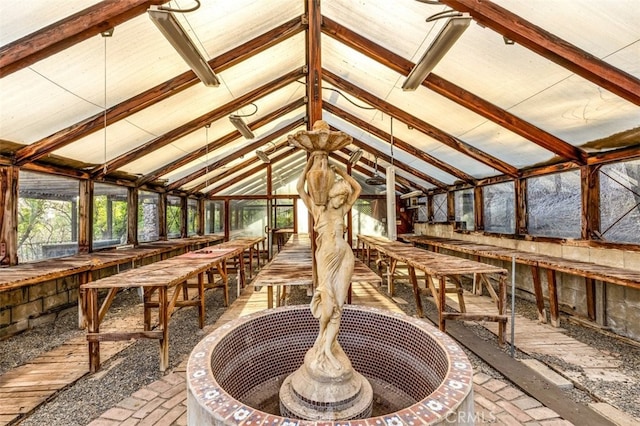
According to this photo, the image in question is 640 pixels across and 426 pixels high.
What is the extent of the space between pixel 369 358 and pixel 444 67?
3692 mm

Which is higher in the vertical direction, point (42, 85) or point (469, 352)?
point (42, 85)

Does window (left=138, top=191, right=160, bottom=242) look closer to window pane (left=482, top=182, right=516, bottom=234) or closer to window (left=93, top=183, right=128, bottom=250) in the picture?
window (left=93, top=183, right=128, bottom=250)

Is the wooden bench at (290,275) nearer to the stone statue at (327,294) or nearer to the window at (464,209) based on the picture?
the stone statue at (327,294)

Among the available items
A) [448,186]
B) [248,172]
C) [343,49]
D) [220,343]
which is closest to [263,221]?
[248,172]

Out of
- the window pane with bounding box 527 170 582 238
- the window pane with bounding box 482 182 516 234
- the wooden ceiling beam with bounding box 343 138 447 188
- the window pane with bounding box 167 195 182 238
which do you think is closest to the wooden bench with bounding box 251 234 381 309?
the window pane with bounding box 527 170 582 238

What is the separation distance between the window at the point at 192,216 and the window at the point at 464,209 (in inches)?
341

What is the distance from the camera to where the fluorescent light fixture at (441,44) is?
2.40 metres

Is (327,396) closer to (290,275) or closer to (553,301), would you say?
(290,275)

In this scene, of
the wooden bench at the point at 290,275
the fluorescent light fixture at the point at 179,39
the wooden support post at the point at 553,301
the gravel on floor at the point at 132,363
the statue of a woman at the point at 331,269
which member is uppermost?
the fluorescent light fixture at the point at 179,39

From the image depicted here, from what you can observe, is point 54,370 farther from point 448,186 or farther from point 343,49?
point 448,186

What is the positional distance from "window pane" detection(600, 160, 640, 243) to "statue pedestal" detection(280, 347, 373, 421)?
172 inches

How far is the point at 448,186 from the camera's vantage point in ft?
29.2

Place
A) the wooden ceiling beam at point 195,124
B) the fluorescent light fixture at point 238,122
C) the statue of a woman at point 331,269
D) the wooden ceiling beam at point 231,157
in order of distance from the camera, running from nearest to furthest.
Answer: the statue of a woman at point 331,269
the fluorescent light fixture at point 238,122
the wooden ceiling beam at point 195,124
the wooden ceiling beam at point 231,157

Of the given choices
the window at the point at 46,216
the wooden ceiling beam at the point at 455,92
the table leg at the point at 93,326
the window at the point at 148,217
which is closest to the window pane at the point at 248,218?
the window at the point at 148,217
